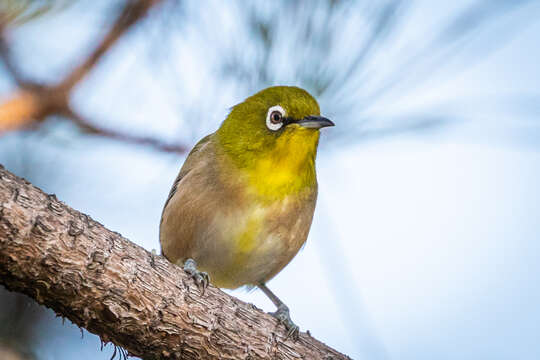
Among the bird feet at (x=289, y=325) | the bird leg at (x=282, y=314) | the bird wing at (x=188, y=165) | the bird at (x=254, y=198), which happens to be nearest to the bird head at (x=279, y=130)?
the bird at (x=254, y=198)

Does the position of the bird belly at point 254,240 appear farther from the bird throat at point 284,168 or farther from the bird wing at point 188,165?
the bird wing at point 188,165

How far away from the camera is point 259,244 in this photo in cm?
410

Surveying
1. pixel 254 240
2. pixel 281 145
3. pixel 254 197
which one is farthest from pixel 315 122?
pixel 254 240

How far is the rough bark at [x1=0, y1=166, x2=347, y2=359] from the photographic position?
2.45 metres

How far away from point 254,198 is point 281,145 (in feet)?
1.32

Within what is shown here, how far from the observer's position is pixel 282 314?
381 cm

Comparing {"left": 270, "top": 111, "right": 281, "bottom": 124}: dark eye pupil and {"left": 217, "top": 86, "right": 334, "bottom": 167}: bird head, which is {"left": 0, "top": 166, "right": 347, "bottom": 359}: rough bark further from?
{"left": 270, "top": 111, "right": 281, "bottom": 124}: dark eye pupil

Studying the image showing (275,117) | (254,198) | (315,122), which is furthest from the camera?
(275,117)

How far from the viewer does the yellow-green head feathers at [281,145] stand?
4.12 metres

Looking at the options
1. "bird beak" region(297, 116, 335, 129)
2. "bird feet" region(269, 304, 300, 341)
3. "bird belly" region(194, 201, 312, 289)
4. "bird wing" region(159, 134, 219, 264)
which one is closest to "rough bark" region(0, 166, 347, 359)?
"bird feet" region(269, 304, 300, 341)

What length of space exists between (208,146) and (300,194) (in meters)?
0.79

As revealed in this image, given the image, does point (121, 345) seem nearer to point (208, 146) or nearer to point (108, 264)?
point (108, 264)

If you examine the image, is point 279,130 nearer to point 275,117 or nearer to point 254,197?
point 275,117

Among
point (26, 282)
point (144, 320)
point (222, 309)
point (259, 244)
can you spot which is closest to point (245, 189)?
point (259, 244)
